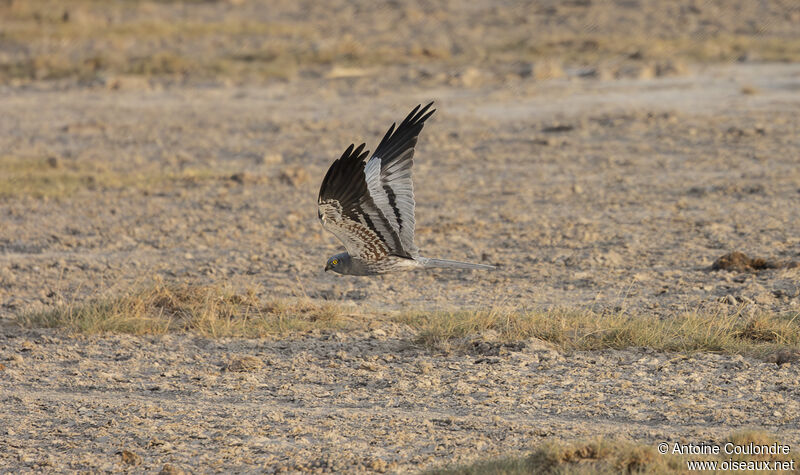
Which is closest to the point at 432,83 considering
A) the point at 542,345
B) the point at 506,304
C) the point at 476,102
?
the point at 476,102

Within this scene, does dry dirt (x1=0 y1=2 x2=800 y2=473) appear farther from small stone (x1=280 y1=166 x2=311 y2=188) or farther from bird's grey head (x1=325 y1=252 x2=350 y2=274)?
bird's grey head (x1=325 y1=252 x2=350 y2=274)

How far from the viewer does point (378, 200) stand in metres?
6.45

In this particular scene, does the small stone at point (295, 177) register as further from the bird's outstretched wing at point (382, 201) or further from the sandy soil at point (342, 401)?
the bird's outstretched wing at point (382, 201)

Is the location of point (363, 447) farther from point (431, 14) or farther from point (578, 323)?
point (431, 14)

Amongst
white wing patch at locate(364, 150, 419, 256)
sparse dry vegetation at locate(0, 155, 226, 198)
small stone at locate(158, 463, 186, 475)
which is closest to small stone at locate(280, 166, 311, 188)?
sparse dry vegetation at locate(0, 155, 226, 198)

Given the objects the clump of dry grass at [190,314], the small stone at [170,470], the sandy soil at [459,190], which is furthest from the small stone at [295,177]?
the small stone at [170,470]

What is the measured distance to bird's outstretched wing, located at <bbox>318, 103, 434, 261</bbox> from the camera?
6277 millimetres

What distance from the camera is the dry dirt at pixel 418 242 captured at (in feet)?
19.7

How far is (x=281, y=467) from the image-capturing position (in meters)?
5.43

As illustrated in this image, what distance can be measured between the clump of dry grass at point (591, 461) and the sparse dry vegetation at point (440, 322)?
201 centimetres

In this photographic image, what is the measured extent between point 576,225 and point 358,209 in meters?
5.20

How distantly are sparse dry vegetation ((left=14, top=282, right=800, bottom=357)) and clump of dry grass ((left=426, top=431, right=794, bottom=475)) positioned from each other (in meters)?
2.01

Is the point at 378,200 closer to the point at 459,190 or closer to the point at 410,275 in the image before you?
the point at 410,275

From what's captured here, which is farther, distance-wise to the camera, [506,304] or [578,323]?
[506,304]
